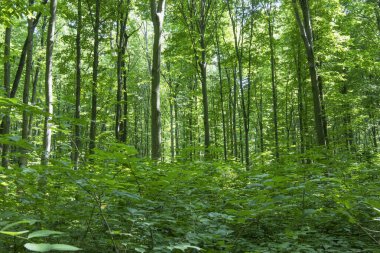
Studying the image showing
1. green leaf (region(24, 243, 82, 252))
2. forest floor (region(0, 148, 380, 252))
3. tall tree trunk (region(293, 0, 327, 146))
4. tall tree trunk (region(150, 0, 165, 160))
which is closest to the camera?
green leaf (region(24, 243, 82, 252))

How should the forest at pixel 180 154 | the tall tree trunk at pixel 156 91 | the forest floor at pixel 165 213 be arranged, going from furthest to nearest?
the tall tree trunk at pixel 156 91, the forest at pixel 180 154, the forest floor at pixel 165 213

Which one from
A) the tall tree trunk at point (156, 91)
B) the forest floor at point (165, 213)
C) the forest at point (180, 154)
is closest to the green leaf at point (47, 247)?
the forest at point (180, 154)

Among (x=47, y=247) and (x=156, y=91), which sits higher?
(x=156, y=91)

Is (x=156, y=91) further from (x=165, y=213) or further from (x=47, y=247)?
(x=47, y=247)

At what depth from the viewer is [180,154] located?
5195mm

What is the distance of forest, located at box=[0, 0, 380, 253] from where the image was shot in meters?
2.80

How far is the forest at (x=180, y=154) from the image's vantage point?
2.80 meters

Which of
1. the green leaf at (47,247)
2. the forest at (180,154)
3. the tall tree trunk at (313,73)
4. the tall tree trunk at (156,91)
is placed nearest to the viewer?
the green leaf at (47,247)

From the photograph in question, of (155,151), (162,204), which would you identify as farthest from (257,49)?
(162,204)

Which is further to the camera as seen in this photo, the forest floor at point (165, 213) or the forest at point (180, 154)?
the forest at point (180, 154)

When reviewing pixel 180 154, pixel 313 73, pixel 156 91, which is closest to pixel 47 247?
pixel 180 154

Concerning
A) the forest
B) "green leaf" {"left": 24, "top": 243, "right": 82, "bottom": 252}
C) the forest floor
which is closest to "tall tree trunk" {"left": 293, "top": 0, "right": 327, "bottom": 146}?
the forest

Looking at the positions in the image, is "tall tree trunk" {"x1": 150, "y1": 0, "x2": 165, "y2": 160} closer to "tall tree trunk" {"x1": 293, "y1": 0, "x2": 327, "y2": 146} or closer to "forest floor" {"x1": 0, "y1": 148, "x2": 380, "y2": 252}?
"forest floor" {"x1": 0, "y1": 148, "x2": 380, "y2": 252}

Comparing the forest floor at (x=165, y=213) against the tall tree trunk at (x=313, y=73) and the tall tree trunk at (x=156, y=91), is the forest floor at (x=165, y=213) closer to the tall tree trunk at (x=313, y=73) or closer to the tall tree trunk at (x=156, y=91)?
the tall tree trunk at (x=156, y=91)
